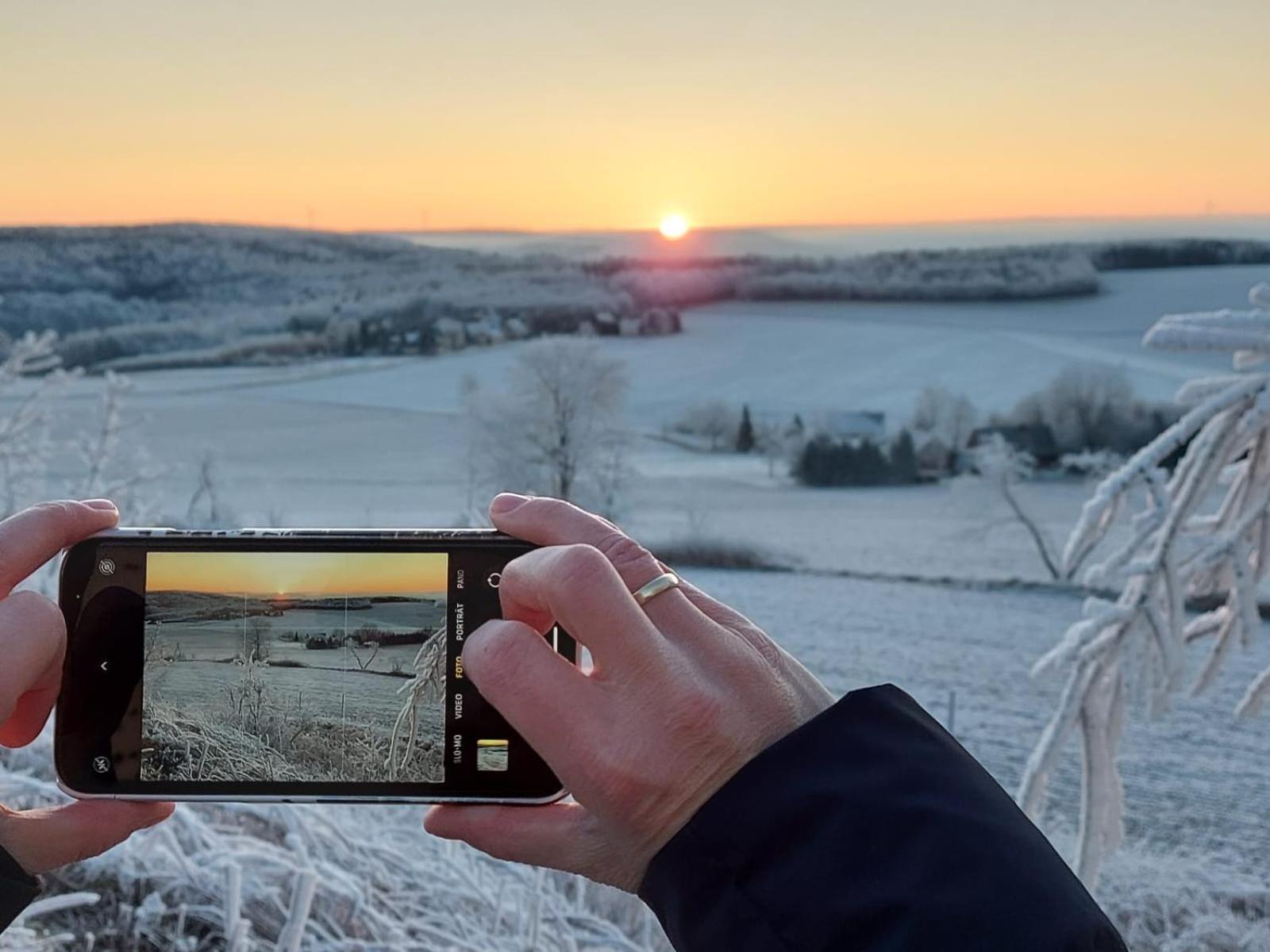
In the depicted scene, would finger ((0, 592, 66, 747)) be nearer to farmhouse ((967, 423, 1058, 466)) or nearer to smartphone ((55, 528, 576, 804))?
smartphone ((55, 528, 576, 804))

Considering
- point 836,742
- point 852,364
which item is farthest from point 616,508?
point 836,742

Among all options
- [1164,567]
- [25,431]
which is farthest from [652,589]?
[25,431]

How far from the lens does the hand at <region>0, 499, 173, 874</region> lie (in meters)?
0.60

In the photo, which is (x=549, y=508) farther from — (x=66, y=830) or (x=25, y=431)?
(x=25, y=431)

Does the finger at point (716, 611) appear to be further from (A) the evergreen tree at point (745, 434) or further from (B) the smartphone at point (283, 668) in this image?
(A) the evergreen tree at point (745, 434)

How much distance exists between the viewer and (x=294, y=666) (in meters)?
0.71

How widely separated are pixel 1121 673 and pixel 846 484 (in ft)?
4.00

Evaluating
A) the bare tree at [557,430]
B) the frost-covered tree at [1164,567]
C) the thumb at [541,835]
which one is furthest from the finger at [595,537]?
the bare tree at [557,430]

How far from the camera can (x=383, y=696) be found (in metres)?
0.69

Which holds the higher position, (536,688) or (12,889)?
(536,688)

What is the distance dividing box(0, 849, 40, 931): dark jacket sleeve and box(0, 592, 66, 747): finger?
0.08 meters

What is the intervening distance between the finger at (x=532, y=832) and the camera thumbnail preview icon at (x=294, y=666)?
5 cm

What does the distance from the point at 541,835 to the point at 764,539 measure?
190cm

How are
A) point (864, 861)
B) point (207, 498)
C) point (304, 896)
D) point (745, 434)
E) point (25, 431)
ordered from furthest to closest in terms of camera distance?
point (745, 434)
point (207, 498)
point (25, 431)
point (304, 896)
point (864, 861)
